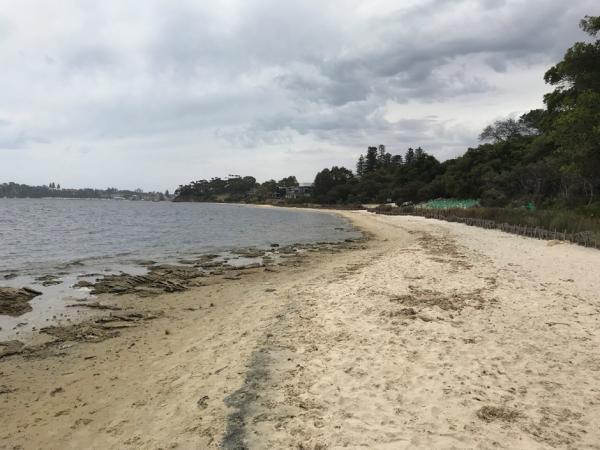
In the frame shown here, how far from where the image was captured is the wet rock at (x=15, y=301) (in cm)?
867

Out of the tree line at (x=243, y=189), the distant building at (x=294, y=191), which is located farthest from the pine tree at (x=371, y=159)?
the tree line at (x=243, y=189)

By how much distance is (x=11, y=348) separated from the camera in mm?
6590

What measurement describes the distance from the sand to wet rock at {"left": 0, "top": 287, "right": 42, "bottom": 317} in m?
2.75

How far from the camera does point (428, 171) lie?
252ft

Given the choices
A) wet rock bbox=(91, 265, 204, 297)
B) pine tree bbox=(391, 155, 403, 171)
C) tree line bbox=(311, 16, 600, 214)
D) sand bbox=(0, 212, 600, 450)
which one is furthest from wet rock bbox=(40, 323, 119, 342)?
pine tree bbox=(391, 155, 403, 171)

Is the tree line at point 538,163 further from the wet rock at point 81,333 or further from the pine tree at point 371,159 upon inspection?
the wet rock at point 81,333

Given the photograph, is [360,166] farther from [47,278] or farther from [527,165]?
[47,278]

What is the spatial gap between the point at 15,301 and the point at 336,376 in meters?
8.99

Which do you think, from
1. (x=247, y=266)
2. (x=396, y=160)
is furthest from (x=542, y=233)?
(x=396, y=160)

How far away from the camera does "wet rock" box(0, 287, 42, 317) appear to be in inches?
341

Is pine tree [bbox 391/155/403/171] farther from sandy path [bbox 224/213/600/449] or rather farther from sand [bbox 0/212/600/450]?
sand [bbox 0/212/600/450]

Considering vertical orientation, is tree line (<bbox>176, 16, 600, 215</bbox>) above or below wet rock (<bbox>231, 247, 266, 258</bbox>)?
above

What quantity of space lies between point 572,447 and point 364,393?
6.95 feet

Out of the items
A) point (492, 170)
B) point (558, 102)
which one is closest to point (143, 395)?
point (558, 102)
